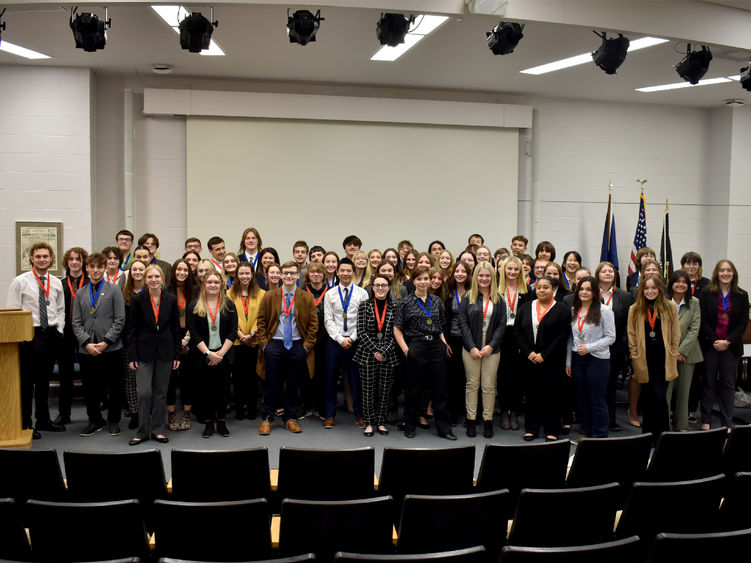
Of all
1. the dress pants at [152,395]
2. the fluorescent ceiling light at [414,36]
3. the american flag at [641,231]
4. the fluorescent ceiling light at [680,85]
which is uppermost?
the fluorescent ceiling light at [680,85]

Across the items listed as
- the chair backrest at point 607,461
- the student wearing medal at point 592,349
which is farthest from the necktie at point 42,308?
the student wearing medal at point 592,349

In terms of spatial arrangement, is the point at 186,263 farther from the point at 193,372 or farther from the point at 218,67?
the point at 218,67

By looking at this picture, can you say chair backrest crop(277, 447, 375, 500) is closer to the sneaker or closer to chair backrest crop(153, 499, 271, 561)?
chair backrest crop(153, 499, 271, 561)

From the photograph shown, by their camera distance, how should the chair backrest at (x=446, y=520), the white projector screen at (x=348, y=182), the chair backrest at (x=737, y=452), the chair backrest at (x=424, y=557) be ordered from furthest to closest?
the white projector screen at (x=348, y=182) → the chair backrest at (x=737, y=452) → the chair backrest at (x=446, y=520) → the chair backrest at (x=424, y=557)

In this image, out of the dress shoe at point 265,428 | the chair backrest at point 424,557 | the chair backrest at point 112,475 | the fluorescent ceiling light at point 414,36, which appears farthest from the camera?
the fluorescent ceiling light at point 414,36

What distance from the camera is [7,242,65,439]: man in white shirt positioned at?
5.22 m

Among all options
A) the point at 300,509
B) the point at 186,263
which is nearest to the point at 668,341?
the point at 300,509

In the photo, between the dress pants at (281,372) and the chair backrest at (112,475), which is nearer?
the chair backrest at (112,475)

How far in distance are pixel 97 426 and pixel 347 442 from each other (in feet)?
7.65

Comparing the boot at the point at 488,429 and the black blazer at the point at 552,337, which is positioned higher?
the black blazer at the point at 552,337

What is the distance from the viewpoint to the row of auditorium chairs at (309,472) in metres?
2.86

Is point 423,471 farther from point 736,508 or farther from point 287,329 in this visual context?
point 287,329

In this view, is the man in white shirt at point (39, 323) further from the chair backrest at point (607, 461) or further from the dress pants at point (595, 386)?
the dress pants at point (595, 386)

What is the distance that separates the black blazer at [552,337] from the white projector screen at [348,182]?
3809 mm
